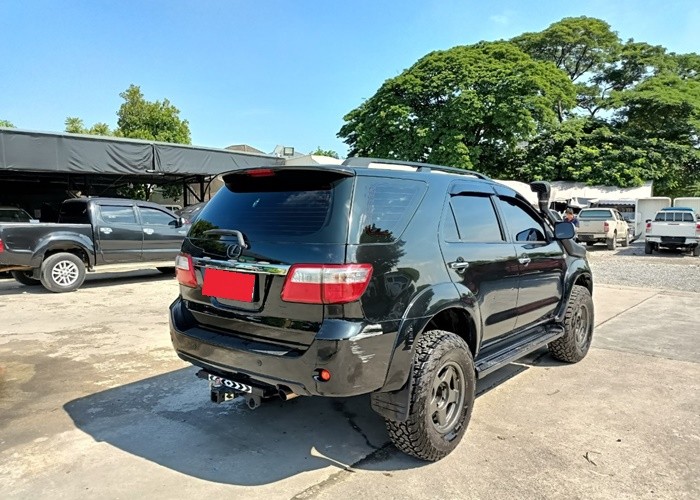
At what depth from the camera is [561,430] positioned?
11.3 ft

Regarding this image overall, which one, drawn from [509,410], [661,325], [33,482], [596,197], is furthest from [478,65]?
[33,482]

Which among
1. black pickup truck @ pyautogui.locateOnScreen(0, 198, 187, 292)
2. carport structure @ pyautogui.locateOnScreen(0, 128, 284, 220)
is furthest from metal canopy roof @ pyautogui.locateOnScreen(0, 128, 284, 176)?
black pickup truck @ pyautogui.locateOnScreen(0, 198, 187, 292)

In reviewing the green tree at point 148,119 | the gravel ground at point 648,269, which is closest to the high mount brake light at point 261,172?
the gravel ground at point 648,269

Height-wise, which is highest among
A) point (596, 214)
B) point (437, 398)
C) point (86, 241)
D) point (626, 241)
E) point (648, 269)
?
point (596, 214)

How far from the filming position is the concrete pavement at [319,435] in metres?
2.72

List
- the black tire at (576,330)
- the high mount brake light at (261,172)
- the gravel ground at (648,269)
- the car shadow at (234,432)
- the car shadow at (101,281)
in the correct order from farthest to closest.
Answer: the gravel ground at (648,269) → the car shadow at (101,281) → the black tire at (576,330) → the high mount brake light at (261,172) → the car shadow at (234,432)

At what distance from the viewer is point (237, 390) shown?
2.93 meters

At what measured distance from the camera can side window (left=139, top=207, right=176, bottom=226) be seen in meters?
10.0

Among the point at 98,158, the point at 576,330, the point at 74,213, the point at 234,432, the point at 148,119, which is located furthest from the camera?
the point at 148,119

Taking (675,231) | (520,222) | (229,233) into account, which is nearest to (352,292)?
(229,233)

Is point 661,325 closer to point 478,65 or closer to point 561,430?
point 561,430

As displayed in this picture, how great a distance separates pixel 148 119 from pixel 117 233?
22.9 metres

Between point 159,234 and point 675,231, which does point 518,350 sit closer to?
point 159,234

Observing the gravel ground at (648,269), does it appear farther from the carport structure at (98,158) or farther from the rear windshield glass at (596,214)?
the carport structure at (98,158)
